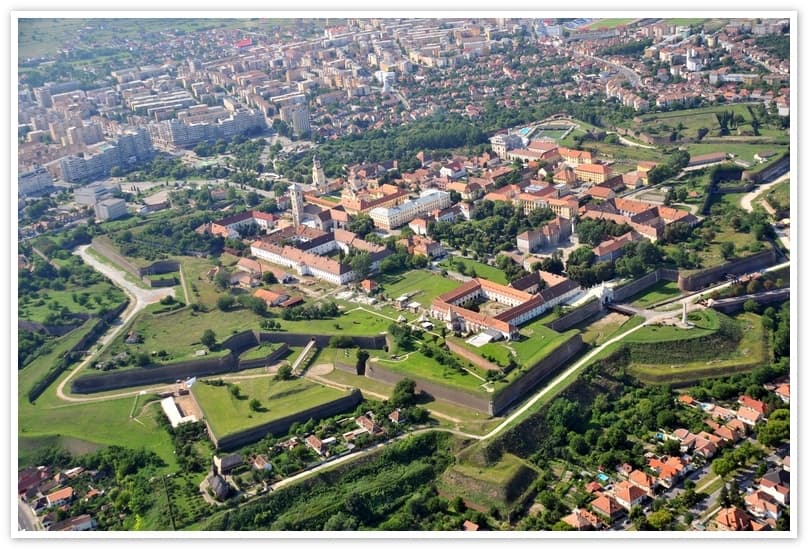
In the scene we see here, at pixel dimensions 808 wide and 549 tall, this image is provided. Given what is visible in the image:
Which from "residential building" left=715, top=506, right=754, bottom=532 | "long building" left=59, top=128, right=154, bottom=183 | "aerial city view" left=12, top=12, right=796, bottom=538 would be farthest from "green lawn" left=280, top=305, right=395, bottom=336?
"long building" left=59, top=128, right=154, bottom=183

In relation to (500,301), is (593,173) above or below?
above

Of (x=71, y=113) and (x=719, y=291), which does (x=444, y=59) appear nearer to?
(x=71, y=113)

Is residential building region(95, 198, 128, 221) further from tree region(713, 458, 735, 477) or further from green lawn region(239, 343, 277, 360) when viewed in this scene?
tree region(713, 458, 735, 477)

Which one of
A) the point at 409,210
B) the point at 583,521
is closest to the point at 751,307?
the point at 583,521

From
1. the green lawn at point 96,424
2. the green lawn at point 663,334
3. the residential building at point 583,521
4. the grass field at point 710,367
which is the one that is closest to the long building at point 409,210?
the green lawn at point 663,334

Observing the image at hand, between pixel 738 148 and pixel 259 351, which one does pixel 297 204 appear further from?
pixel 738 148

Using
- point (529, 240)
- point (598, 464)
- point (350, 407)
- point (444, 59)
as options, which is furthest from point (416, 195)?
point (444, 59)

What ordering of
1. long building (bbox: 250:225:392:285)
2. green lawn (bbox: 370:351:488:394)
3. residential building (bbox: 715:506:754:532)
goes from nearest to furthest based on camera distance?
residential building (bbox: 715:506:754:532)
green lawn (bbox: 370:351:488:394)
long building (bbox: 250:225:392:285)
